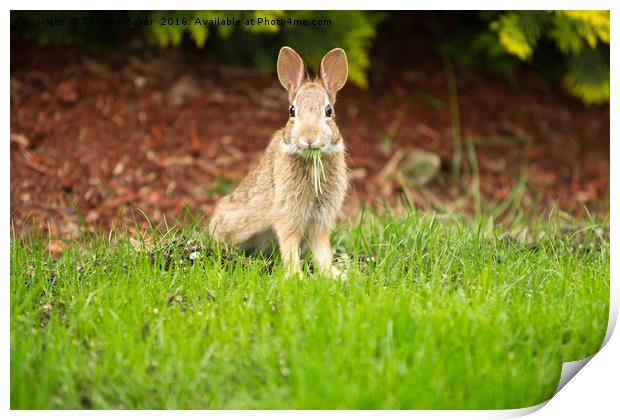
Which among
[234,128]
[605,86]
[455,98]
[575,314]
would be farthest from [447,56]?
[575,314]

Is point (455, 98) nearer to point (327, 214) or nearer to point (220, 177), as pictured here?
point (220, 177)

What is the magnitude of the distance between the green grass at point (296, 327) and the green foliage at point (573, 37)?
1043mm

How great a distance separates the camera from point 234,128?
17.3 ft

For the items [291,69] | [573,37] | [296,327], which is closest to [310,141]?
[291,69]

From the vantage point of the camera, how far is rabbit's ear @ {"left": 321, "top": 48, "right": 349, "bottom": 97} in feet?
10.4

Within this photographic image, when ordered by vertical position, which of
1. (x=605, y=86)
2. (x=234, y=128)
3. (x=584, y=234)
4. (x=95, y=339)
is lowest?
(x=95, y=339)

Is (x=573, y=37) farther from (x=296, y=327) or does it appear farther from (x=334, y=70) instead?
(x=296, y=327)

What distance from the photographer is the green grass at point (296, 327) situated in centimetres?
260


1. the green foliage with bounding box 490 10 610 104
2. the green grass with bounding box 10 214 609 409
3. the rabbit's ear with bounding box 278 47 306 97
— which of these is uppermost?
the green foliage with bounding box 490 10 610 104

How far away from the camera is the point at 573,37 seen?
13.4 ft

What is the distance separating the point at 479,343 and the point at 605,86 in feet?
8.22

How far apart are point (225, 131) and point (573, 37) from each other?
228 cm

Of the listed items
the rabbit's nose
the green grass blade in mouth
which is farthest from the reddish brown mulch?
the rabbit's nose

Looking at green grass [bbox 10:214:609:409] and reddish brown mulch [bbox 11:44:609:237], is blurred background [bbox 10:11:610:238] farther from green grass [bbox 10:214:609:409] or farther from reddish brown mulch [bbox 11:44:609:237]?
green grass [bbox 10:214:609:409]
